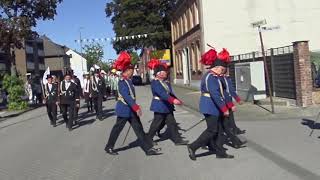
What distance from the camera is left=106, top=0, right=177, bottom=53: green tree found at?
61406 millimetres

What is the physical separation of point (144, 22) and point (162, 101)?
50573mm

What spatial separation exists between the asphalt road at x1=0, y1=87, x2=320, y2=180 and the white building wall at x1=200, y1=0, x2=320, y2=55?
24787mm

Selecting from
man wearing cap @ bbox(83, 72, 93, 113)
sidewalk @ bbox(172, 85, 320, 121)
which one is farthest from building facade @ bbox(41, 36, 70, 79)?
sidewalk @ bbox(172, 85, 320, 121)

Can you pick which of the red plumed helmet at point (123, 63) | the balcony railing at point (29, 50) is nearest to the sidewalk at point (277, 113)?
the red plumed helmet at point (123, 63)

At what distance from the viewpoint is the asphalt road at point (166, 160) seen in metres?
8.56

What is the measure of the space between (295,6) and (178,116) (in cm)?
2302

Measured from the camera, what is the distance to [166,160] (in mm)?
10000

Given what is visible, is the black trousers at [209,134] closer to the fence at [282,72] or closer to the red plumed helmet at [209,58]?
the red plumed helmet at [209,58]

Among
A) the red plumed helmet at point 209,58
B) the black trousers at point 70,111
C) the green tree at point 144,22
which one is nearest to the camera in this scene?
the red plumed helmet at point 209,58

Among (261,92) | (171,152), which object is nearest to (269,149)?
(171,152)

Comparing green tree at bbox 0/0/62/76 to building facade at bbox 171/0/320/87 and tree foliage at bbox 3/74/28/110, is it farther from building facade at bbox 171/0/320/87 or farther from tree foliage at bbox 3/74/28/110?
building facade at bbox 171/0/320/87

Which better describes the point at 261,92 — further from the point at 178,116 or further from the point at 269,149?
the point at 269,149

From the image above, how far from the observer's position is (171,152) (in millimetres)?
10914

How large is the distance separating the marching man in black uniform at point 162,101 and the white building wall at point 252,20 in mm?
27848
